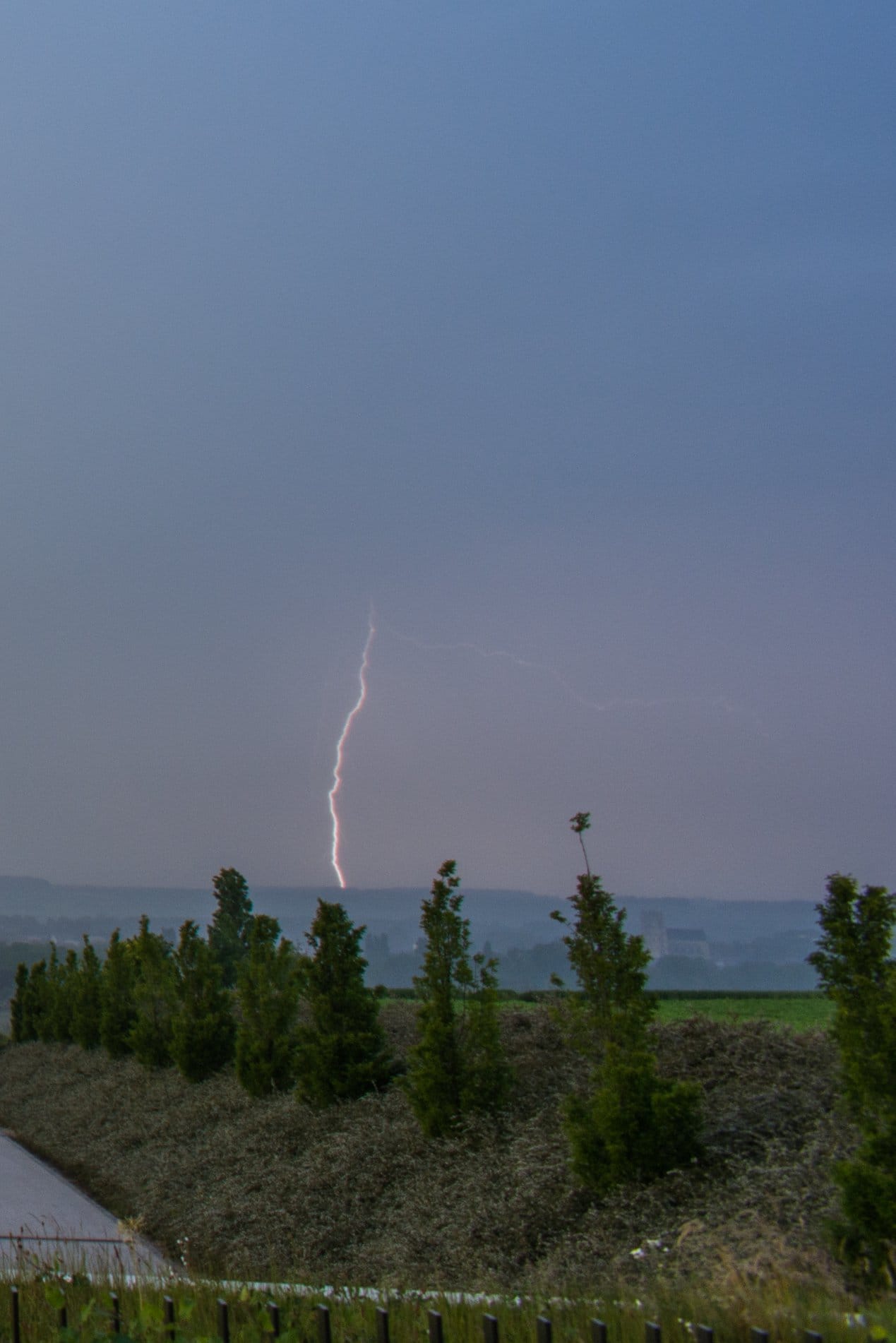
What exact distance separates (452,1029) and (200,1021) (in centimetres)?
899

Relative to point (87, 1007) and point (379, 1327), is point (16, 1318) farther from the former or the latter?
point (87, 1007)

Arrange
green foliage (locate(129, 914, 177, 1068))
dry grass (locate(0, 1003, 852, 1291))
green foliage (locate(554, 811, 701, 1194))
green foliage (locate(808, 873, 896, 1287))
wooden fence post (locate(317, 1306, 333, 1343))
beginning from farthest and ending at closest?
green foliage (locate(129, 914, 177, 1068)) → green foliage (locate(554, 811, 701, 1194)) → dry grass (locate(0, 1003, 852, 1291)) → green foliage (locate(808, 873, 896, 1287)) → wooden fence post (locate(317, 1306, 333, 1343))

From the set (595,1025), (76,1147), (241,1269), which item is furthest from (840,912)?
(76,1147)

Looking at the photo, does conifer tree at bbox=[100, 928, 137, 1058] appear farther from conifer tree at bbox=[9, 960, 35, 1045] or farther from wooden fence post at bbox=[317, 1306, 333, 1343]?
wooden fence post at bbox=[317, 1306, 333, 1343]

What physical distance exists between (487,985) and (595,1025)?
8.66 ft

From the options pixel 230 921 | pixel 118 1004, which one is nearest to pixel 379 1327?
pixel 118 1004

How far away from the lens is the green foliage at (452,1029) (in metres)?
11.6

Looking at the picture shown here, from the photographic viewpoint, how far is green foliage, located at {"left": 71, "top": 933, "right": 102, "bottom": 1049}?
89.2ft

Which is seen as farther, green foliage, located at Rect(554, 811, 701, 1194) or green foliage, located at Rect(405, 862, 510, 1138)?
green foliage, located at Rect(405, 862, 510, 1138)

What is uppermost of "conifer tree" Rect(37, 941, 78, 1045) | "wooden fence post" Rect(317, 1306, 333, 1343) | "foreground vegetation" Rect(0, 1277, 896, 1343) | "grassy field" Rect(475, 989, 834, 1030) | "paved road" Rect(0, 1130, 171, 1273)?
"grassy field" Rect(475, 989, 834, 1030)

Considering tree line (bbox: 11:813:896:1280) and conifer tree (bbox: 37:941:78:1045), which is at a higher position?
tree line (bbox: 11:813:896:1280)

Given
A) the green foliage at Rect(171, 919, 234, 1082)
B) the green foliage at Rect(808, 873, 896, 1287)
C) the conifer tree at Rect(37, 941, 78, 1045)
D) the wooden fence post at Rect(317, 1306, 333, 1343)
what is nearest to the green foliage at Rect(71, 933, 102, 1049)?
the conifer tree at Rect(37, 941, 78, 1045)

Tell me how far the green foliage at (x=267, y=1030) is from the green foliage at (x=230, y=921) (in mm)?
13968

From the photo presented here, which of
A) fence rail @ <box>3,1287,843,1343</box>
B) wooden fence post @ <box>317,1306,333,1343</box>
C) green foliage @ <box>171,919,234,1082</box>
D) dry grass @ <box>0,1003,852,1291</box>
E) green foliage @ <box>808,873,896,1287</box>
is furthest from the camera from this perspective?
green foliage @ <box>171,919,234,1082</box>
